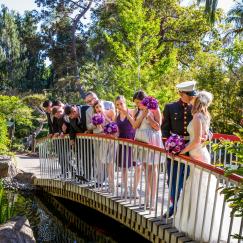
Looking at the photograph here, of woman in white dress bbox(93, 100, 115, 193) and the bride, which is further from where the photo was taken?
woman in white dress bbox(93, 100, 115, 193)

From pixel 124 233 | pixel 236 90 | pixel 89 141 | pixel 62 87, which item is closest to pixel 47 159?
pixel 89 141

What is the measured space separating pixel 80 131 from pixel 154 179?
2.66 metres

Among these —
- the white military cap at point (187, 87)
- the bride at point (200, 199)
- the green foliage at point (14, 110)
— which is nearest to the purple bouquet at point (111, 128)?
the white military cap at point (187, 87)

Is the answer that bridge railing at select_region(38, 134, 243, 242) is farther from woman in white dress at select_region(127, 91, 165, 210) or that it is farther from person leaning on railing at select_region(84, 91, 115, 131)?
person leaning on railing at select_region(84, 91, 115, 131)

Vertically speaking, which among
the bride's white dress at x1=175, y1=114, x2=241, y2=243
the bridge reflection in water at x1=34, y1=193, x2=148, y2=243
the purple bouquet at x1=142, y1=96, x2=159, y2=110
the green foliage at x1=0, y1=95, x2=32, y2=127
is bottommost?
the bridge reflection in water at x1=34, y1=193, x2=148, y2=243

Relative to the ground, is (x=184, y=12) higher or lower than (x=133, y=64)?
higher

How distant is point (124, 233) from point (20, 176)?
16.3ft

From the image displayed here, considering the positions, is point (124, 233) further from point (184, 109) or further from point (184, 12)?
point (184, 12)

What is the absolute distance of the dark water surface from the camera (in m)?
7.87

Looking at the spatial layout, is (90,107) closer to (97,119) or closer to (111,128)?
(97,119)

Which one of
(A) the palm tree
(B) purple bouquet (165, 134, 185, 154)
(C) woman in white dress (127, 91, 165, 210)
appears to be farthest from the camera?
(A) the palm tree

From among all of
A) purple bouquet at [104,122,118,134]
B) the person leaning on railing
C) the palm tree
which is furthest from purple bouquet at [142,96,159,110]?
the palm tree

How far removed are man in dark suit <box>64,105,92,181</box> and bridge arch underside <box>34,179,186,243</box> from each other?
13.7 inches

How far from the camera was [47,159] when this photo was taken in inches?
423
